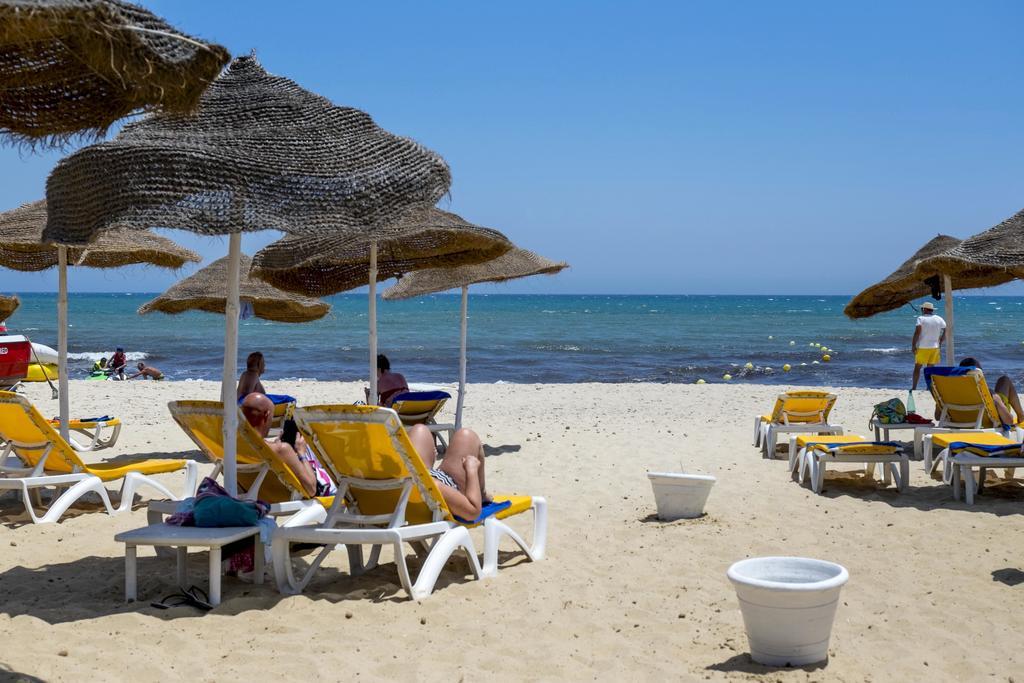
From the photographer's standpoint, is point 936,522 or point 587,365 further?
point 587,365

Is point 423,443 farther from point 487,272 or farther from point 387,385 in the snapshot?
point 487,272

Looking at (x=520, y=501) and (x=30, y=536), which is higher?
(x=520, y=501)

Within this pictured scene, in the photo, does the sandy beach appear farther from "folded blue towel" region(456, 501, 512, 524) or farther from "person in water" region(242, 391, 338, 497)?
"person in water" region(242, 391, 338, 497)

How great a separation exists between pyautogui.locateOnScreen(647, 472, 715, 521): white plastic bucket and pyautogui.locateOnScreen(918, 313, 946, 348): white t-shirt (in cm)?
715

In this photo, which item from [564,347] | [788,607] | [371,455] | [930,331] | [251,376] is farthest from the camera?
[564,347]

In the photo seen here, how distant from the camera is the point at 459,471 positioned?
4871 mm

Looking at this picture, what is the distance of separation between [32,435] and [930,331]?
33.0 feet

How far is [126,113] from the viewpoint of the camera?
3.10m

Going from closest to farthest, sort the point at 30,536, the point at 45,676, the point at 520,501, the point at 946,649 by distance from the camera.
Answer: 1. the point at 45,676
2. the point at 946,649
3. the point at 520,501
4. the point at 30,536

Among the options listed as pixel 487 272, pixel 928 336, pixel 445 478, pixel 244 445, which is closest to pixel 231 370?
pixel 244 445

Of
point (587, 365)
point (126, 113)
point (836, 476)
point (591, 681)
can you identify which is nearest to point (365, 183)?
point (126, 113)

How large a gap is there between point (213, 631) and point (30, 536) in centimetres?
226

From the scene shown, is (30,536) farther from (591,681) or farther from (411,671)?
(591,681)

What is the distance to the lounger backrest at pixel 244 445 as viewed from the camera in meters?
5.18
